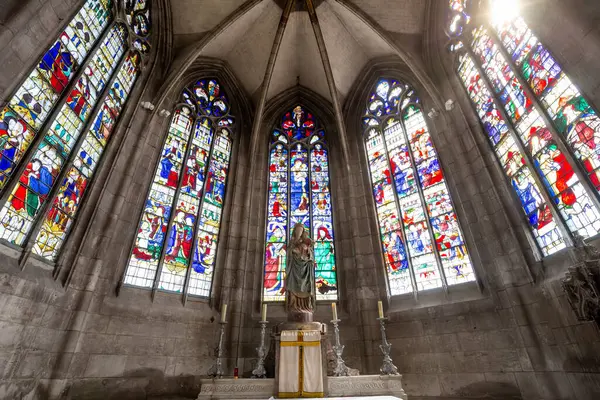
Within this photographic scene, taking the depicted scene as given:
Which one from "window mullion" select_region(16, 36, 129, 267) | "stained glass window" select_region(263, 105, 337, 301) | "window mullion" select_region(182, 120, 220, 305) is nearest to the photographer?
"window mullion" select_region(16, 36, 129, 267)

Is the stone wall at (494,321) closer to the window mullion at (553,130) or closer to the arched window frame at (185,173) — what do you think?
the window mullion at (553,130)

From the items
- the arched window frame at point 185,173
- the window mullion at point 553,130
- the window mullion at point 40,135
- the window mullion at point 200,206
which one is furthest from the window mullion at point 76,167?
the window mullion at point 553,130

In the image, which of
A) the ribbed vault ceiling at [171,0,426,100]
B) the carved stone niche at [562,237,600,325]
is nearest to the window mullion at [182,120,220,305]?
the ribbed vault ceiling at [171,0,426,100]

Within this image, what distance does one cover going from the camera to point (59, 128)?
644 cm

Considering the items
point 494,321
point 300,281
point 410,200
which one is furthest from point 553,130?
point 300,281

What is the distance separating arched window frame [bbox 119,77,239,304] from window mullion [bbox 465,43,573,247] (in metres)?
8.06

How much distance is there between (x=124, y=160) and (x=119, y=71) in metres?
2.48

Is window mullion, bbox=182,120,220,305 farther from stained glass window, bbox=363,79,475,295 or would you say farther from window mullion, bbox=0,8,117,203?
stained glass window, bbox=363,79,475,295

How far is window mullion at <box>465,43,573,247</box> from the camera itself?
579cm

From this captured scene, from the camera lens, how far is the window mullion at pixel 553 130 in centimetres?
535

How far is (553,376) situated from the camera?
18.3 feet

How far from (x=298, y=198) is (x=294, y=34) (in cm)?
636

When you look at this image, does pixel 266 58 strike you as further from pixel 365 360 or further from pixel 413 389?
pixel 413 389

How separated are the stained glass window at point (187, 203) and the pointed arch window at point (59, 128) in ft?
6.01
